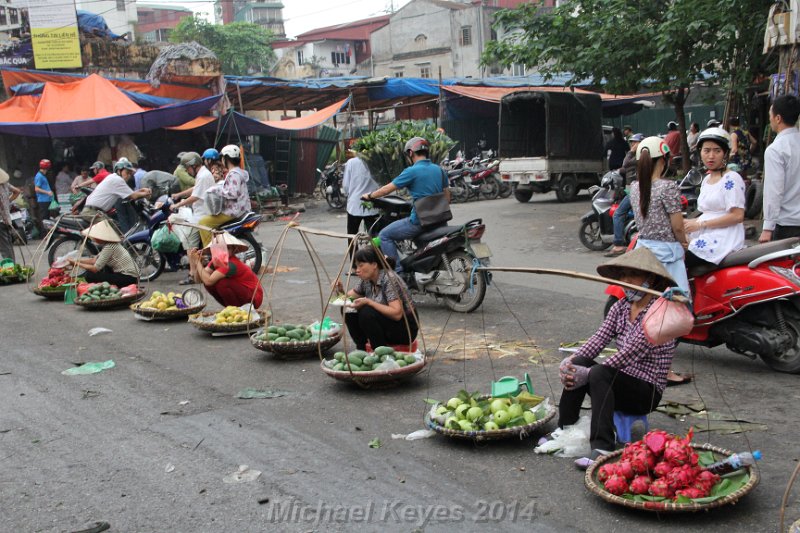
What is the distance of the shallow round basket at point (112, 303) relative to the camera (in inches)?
336

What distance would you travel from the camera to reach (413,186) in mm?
7656

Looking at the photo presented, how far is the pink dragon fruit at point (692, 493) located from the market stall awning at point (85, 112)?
51.5ft

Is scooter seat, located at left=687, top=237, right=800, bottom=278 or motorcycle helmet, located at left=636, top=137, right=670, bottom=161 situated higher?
motorcycle helmet, located at left=636, top=137, right=670, bottom=161

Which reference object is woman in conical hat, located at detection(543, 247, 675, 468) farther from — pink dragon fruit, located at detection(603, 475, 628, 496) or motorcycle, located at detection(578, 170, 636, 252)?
motorcycle, located at detection(578, 170, 636, 252)

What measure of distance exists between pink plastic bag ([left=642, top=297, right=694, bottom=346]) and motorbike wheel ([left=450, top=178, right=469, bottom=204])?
17.0 m

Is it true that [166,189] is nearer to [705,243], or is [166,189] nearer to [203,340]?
Answer: [203,340]

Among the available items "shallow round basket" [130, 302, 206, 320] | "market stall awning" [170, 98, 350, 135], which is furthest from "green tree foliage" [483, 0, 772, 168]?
"shallow round basket" [130, 302, 206, 320]

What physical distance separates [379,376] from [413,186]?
3022mm

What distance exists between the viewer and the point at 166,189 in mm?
12641

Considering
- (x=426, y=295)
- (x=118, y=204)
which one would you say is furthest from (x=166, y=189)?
(x=426, y=295)

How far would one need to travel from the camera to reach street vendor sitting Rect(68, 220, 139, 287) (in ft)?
29.0

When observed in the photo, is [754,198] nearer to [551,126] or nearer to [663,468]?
[551,126]

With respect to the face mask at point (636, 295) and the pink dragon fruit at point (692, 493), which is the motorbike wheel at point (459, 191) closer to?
the face mask at point (636, 295)

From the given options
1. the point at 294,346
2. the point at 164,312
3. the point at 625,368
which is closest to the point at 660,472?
the point at 625,368
